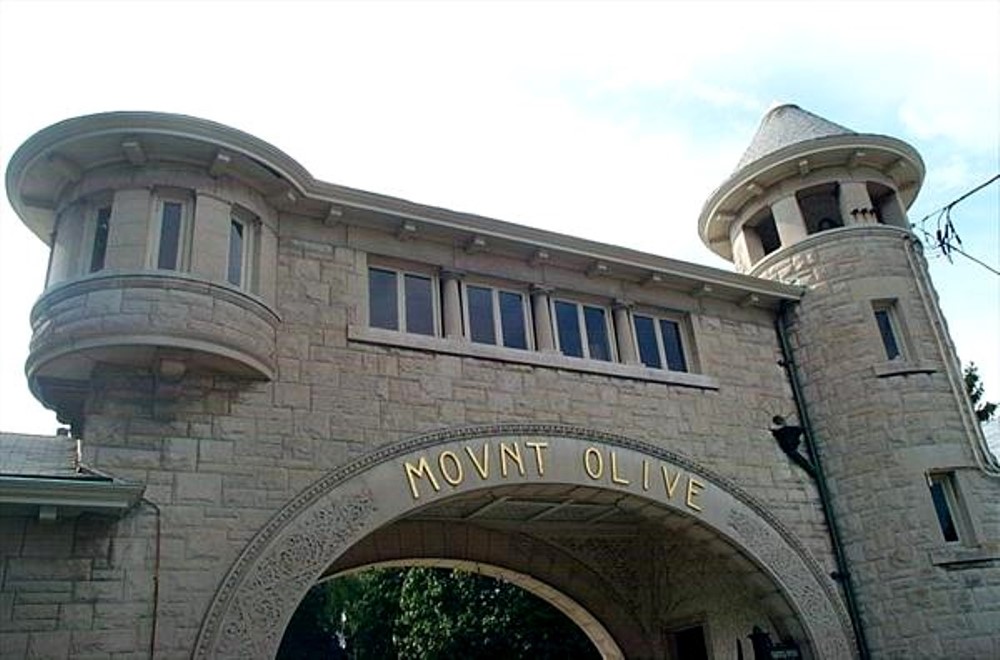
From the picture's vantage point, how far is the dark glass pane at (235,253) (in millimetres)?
9609

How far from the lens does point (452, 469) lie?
10016 mm

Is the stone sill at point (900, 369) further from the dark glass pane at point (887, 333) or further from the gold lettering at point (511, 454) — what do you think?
the gold lettering at point (511, 454)

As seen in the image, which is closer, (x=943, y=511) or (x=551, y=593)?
(x=943, y=511)

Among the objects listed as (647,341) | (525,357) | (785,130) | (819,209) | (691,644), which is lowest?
(691,644)

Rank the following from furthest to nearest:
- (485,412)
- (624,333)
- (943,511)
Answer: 1. (624,333)
2. (943,511)
3. (485,412)

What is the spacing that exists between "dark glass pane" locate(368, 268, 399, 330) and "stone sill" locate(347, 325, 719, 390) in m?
0.25

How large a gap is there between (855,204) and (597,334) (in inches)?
211

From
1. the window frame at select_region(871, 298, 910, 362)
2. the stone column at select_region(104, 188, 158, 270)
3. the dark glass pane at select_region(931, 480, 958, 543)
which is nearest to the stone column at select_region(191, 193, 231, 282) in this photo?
the stone column at select_region(104, 188, 158, 270)

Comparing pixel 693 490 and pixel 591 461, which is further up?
pixel 591 461

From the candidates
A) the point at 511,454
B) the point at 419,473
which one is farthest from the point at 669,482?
the point at 419,473

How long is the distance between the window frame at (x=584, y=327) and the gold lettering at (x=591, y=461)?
57.7 inches

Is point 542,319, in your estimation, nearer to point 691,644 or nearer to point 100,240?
point 100,240

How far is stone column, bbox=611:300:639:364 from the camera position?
1240 cm

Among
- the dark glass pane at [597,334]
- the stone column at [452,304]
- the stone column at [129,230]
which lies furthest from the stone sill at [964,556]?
the stone column at [129,230]
